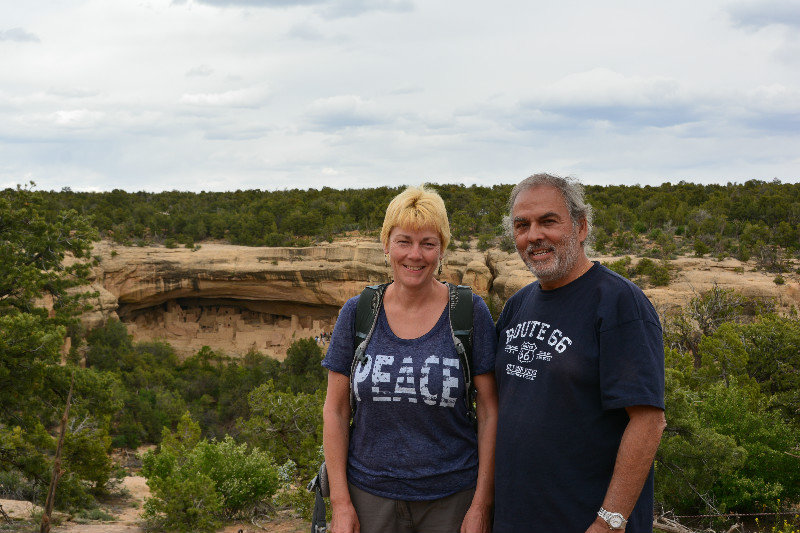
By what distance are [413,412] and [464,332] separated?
1.14 feet

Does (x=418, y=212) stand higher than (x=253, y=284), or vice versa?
(x=418, y=212)

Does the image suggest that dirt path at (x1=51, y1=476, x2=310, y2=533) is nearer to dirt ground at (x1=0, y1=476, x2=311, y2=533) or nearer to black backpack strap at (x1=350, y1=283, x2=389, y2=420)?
dirt ground at (x1=0, y1=476, x2=311, y2=533)

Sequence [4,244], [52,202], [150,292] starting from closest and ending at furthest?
[4,244] → [150,292] → [52,202]

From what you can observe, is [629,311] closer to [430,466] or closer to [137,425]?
[430,466]

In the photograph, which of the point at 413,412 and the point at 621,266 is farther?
the point at 621,266

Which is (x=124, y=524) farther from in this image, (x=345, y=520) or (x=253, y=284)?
(x=253, y=284)

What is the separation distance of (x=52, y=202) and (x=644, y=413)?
32860 millimetres

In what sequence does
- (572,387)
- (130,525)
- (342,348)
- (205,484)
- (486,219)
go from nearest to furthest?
1. (572,387)
2. (342,348)
3. (205,484)
4. (130,525)
5. (486,219)

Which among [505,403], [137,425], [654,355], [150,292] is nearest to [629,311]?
[654,355]

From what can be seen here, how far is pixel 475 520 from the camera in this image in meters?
2.22

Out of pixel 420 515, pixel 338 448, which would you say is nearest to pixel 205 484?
pixel 338 448

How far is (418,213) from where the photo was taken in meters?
2.31

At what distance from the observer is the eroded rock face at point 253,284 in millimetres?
23500

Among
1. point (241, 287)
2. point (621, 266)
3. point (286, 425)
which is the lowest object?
point (286, 425)
